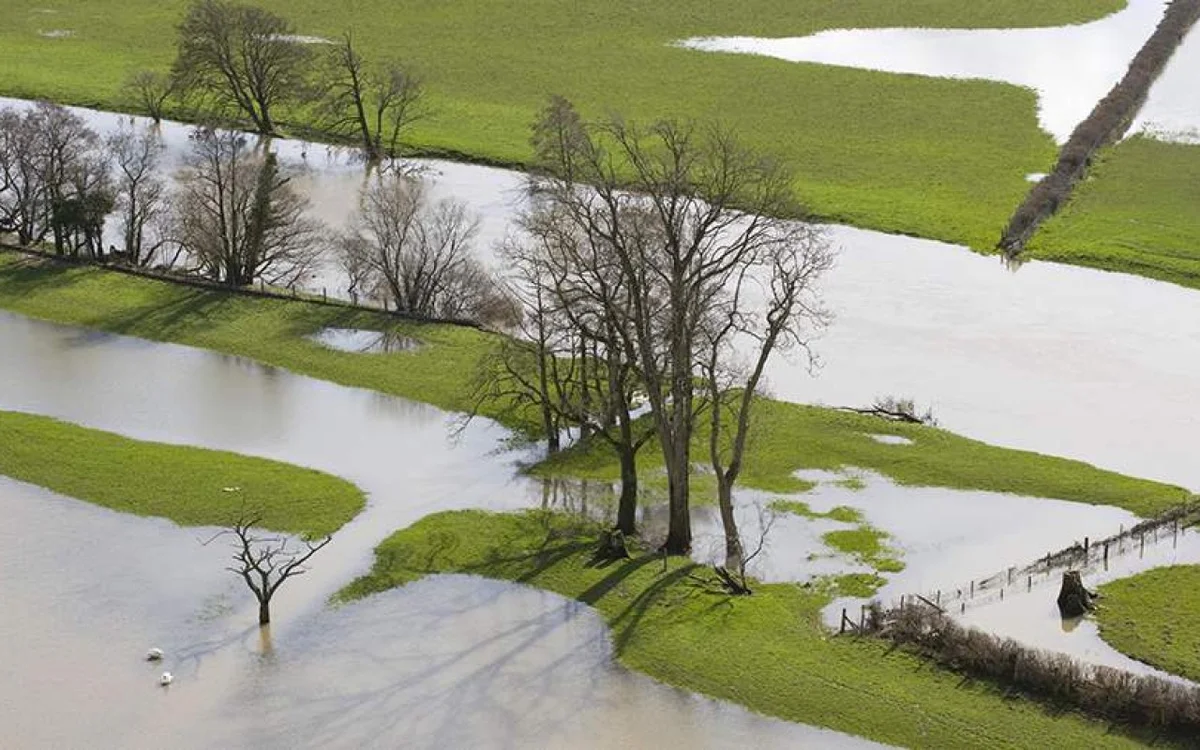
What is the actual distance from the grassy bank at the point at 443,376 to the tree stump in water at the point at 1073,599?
666 cm

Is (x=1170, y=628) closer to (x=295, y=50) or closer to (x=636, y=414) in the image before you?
(x=636, y=414)

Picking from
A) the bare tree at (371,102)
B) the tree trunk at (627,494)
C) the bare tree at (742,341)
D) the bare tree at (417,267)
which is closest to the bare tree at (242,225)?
the bare tree at (417,267)

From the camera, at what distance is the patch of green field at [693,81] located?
78.2 metres

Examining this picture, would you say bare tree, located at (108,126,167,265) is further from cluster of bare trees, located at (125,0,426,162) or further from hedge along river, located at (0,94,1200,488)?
cluster of bare trees, located at (125,0,426,162)

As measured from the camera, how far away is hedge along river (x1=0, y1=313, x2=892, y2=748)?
37312mm

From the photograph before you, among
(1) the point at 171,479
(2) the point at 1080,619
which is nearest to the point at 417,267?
(1) the point at 171,479

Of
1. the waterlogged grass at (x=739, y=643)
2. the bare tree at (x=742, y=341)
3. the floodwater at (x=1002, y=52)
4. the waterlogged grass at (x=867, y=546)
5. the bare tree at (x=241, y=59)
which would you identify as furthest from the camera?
the floodwater at (x=1002, y=52)

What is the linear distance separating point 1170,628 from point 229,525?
2400cm

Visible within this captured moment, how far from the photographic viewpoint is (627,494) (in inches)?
1784

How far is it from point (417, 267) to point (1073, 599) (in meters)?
29.9

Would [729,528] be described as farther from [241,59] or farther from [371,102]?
[241,59]

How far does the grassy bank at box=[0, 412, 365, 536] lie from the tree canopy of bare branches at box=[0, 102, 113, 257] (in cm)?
1655

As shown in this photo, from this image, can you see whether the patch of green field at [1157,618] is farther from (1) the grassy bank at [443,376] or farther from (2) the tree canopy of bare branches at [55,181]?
(2) the tree canopy of bare branches at [55,181]

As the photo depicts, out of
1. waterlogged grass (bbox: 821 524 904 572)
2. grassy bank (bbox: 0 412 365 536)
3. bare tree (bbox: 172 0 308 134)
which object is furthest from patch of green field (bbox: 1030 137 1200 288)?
bare tree (bbox: 172 0 308 134)
